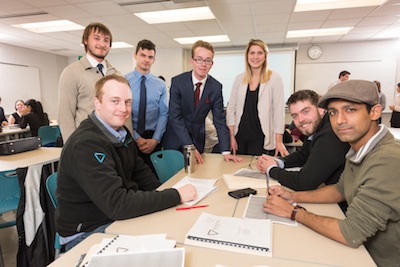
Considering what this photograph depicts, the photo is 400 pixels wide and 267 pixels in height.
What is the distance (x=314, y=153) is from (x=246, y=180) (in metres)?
0.44

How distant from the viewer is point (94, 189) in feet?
4.00

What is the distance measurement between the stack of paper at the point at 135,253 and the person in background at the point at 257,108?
1.78 meters

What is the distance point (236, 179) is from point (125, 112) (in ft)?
2.64

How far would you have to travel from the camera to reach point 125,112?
4.96ft

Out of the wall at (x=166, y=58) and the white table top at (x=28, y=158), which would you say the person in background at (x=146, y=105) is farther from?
the wall at (x=166, y=58)

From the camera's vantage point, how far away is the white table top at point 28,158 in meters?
2.29

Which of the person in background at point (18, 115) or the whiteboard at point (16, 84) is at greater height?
the whiteboard at point (16, 84)

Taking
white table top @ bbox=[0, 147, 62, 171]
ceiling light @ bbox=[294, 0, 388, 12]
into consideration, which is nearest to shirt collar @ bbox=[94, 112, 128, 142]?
white table top @ bbox=[0, 147, 62, 171]

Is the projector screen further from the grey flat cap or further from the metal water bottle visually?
the grey flat cap

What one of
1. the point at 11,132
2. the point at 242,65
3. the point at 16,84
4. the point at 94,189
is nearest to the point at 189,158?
the point at 94,189

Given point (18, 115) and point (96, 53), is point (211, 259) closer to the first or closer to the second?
point (96, 53)

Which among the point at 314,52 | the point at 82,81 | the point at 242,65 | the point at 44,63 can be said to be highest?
the point at 314,52

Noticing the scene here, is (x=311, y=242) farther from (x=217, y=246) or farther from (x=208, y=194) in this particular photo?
(x=208, y=194)

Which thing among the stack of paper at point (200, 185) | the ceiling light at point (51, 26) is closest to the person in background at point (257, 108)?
the stack of paper at point (200, 185)
